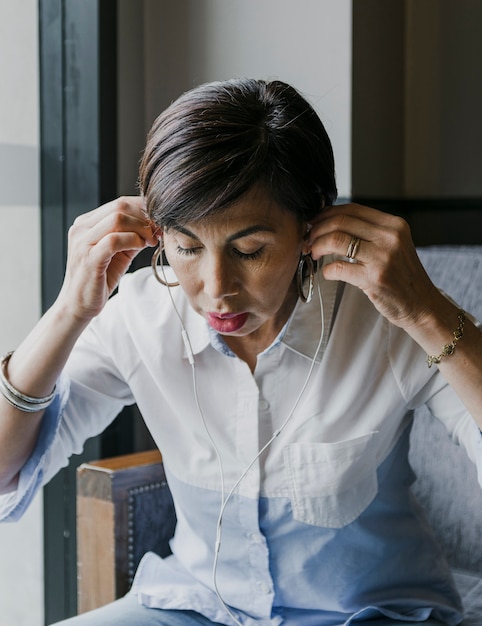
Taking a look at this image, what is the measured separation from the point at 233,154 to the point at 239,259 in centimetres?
14

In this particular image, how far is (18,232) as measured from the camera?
85.3 inches

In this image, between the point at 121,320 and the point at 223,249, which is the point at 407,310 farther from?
the point at 121,320

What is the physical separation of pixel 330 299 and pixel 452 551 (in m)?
0.74

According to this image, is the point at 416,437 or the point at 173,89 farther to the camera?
the point at 173,89

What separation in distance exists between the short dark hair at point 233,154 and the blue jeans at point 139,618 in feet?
2.11

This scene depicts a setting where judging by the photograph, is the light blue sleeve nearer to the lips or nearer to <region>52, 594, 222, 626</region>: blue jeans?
<region>52, 594, 222, 626</region>: blue jeans

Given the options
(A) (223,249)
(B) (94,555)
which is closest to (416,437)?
(B) (94,555)

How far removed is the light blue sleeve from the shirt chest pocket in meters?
0.36

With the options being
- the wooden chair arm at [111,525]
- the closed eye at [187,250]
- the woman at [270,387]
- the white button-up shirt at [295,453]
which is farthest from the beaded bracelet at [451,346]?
the wooden chair arm at [111,525]

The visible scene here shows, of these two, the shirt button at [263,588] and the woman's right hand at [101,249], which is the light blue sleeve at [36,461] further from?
the shirt button at [263,588]

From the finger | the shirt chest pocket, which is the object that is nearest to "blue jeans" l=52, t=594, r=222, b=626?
the shirt chest pocket

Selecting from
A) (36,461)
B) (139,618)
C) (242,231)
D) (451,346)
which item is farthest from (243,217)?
(139,618)

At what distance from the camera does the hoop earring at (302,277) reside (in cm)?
129

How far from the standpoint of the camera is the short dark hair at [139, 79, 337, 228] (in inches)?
44.3
